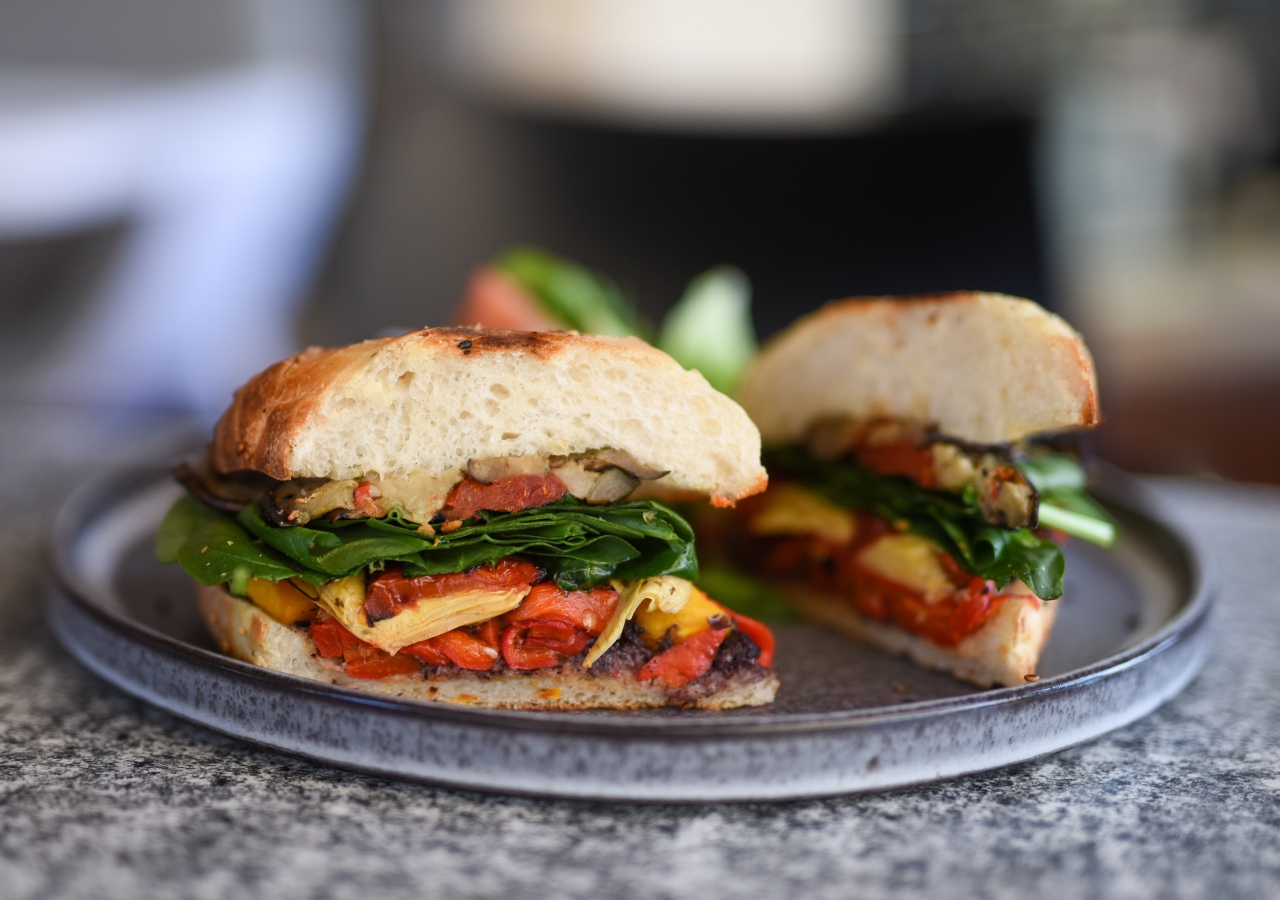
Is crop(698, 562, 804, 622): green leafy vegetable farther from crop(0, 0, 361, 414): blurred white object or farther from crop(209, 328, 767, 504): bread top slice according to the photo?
crop(0, 0, 361, 414): blurred white object

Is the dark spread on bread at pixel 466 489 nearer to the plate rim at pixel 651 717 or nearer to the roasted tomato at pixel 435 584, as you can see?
the roasted tomato at pixel 435 584

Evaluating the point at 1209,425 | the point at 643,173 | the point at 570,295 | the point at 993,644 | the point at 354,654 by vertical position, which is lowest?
the point at 1209,425

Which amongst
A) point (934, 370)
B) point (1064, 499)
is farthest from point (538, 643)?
point (1064, 499)

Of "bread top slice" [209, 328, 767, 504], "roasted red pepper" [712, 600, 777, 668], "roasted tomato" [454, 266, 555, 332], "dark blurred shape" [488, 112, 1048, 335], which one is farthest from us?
"dark blurred shape" [488, 112, 1048, 335]

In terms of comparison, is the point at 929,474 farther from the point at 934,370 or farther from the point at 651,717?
the point at 651,717

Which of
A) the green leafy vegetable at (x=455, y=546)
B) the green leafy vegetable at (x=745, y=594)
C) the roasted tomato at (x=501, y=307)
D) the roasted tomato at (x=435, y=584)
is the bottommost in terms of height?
the green leafy vegetable at (x=745, y=594)

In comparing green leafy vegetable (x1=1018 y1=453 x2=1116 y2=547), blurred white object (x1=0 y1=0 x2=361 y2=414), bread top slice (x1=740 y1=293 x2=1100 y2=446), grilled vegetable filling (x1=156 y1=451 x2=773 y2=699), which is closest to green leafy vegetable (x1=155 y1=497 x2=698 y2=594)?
grilled vegetable filling (x1=156 y1=451 x2=773 y2=699)

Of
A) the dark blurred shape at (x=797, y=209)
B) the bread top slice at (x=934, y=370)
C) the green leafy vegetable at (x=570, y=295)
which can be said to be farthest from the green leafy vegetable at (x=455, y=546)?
the dark blurred shape at (x=797, y=209)
